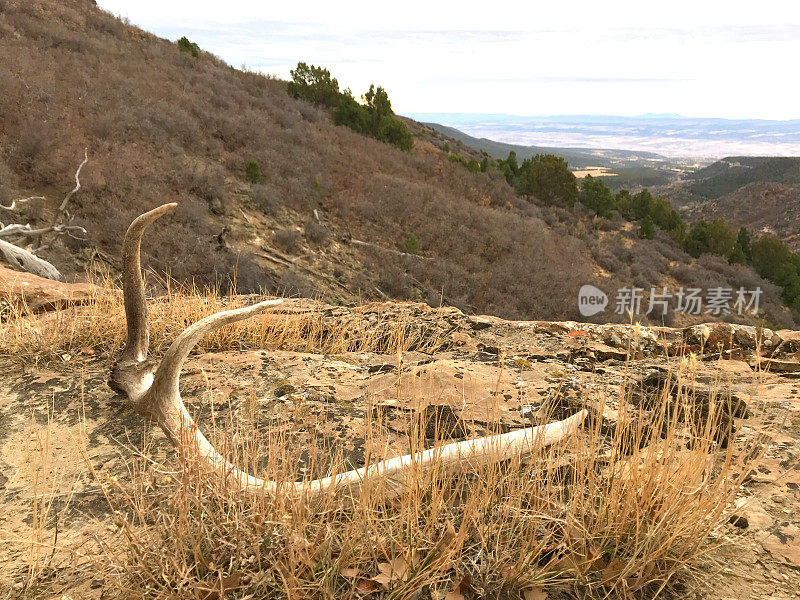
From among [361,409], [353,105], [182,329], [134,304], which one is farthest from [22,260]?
[353,105]

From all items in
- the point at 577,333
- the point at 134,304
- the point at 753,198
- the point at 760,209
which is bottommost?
the point at 577,333

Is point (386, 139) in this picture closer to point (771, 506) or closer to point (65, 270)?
point (65, 270)

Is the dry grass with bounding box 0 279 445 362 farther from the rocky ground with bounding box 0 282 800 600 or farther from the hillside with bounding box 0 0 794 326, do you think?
the hillside with bounding box 0 0 794 326

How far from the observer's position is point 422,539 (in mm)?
1490

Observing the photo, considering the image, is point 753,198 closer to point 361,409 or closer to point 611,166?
point 361,409

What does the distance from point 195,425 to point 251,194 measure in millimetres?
12674

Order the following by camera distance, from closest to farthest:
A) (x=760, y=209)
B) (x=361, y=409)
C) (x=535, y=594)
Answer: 1. (x=535, y=594)
2. (x=361, y=409)
3. (x=760, y=209)

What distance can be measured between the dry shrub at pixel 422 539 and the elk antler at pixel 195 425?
6cm

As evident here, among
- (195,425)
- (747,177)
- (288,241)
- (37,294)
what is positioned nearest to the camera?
(195,425)

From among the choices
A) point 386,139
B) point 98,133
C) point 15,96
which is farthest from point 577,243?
point 15,96

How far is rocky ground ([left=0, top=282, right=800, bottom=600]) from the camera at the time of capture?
5.56 feet

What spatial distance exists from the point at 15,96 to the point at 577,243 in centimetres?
1817

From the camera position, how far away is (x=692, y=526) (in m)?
1.61

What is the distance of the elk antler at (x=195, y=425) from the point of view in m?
1.65
